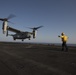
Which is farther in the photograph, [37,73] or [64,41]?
[64,41]

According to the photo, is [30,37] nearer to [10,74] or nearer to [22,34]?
[22,34]

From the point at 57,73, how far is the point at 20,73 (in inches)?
73.7

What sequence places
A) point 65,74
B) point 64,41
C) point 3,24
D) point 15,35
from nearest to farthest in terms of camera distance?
point 65,74 → point 64,41 → point 3,24 → point 15,35

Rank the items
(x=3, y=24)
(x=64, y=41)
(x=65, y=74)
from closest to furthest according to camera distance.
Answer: (x=65, y=74), (x=64, y=41), (x=3, y=24)

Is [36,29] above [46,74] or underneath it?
above

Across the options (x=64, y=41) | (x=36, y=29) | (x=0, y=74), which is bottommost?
(x=0, y=74)

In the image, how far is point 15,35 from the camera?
8206 centimetres

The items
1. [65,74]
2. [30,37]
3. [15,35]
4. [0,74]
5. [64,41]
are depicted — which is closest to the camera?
[65,74]

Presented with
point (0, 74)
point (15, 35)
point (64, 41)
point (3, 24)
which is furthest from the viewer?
point (15, 35)

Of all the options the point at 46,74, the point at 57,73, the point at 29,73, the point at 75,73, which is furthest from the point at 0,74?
the point at 75,73

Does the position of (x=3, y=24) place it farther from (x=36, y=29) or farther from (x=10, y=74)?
(x=10, y=74)

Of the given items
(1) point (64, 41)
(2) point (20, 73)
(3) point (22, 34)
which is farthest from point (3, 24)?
(2) point (20, 73)

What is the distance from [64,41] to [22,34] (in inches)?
2197

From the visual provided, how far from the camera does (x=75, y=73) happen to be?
7719 mm
